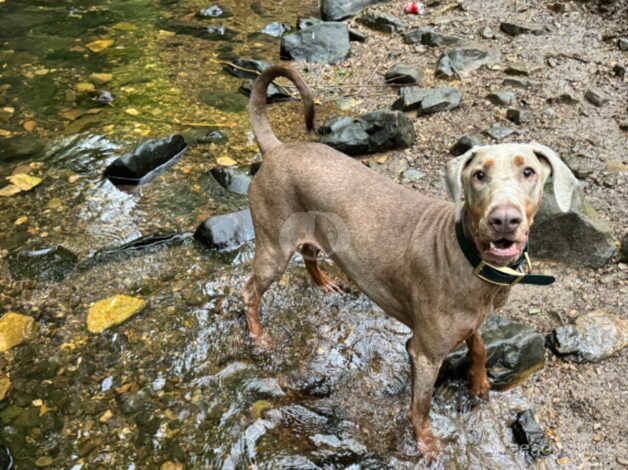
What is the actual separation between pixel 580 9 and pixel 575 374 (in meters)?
5.89

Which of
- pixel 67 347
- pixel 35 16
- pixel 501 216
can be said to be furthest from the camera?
pixel 35 16

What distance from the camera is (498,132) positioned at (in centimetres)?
610

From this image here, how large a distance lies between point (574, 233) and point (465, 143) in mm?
1731

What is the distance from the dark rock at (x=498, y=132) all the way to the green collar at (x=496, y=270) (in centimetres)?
329

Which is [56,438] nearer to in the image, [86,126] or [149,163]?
[149,163]

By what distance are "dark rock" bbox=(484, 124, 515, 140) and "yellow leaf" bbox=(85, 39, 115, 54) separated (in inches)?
239

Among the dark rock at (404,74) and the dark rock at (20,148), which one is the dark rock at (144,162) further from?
the dark rock at (404,74)

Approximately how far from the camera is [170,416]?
3904 mm

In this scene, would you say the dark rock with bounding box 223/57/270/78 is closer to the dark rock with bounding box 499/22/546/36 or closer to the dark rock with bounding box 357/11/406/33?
the dark rock with bounding box 357/11/406/33

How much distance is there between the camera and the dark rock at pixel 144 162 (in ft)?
19.7

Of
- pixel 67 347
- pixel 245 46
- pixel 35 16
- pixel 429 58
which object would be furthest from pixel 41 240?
pixel 35 16

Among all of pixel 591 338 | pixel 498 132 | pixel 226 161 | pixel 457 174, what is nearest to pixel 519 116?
pixel 498 132

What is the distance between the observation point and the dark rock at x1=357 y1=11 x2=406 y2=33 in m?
8.84

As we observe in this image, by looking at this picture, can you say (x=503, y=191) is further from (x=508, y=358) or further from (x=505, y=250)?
(x=508, y=358)
